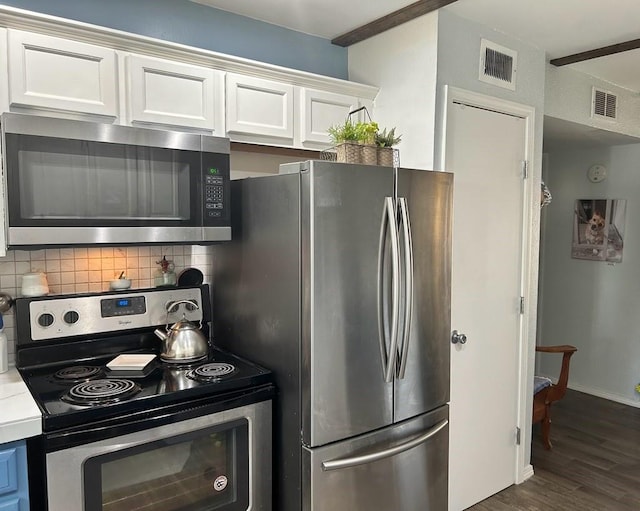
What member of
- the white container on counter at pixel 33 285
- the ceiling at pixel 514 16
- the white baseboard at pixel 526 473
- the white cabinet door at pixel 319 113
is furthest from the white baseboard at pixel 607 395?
the white container on counter at pixel 33 285

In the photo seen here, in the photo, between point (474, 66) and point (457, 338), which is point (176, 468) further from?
point (474, 66)

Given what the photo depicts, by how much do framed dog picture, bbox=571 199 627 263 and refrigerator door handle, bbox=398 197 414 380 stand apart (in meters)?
3.34

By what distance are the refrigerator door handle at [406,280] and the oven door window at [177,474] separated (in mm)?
638

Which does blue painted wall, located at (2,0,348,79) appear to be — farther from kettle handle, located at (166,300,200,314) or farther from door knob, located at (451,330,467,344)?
door knob, located at (451,330,467,344)

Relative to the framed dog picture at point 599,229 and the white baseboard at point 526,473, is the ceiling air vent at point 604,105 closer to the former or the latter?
the framed dog picture at point 599,229

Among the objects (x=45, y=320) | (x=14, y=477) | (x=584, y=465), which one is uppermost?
(x=45, y=320)

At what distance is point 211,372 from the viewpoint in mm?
1906

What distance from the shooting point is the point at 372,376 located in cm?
190

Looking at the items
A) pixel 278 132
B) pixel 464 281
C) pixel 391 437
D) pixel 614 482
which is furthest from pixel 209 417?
pixel 614 482

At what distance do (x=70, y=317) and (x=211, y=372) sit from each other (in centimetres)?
62

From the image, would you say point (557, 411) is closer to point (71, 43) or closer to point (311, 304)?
point (311, 304)

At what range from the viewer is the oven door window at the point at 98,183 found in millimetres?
1657

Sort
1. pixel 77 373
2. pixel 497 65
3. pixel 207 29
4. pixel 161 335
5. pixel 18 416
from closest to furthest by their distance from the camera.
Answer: pixel 18 416, pixel 77 373, pixel 161 335, pixel 207 29, pixel 497 65

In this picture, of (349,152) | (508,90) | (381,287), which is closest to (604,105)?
(508,90)
